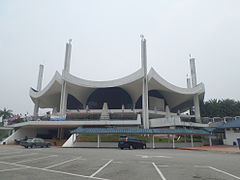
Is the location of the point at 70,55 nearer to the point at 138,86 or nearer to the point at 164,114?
the point at 138,86

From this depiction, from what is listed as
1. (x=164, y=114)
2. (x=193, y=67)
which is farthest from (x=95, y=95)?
(x=193, y=67)

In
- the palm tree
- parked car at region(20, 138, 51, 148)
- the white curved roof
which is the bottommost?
parked car at region(20, 138, 51, 148)

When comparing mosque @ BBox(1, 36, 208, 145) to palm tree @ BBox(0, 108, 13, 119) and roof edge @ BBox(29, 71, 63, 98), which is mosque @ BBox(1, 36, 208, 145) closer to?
roof edge @ BBox(29, 71, 63, 98)

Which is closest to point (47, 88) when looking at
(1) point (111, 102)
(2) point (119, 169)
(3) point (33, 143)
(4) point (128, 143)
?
(1) point (111, 102)

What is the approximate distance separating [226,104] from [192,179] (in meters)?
53.4

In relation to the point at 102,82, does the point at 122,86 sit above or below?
below

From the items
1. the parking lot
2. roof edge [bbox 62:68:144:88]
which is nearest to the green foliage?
roof edge [bbox 62:68:144:88]

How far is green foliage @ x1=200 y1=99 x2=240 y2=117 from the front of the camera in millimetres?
49147

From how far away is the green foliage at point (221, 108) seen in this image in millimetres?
49147

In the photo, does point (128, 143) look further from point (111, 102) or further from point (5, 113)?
point (5, 113)

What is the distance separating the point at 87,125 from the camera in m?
31.7

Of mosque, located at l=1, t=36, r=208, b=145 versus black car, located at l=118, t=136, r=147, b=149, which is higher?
mosque, located at l=1, t=36, r=208, b=145

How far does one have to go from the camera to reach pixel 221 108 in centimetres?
5112

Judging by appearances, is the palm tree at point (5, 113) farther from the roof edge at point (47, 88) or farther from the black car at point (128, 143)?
the black car at point (128, 143)
